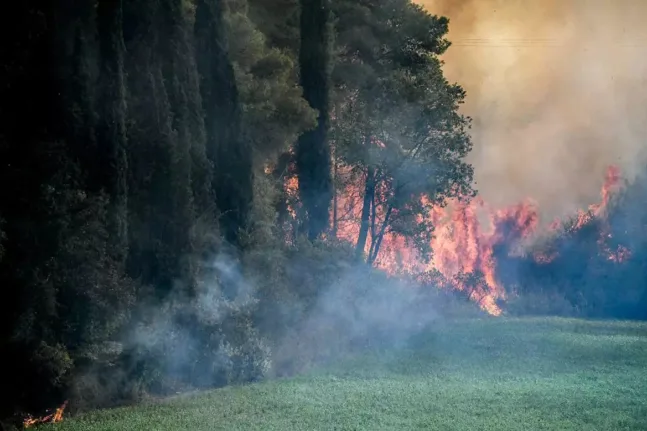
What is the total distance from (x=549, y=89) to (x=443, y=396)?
29.9 m

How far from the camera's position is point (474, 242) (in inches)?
1517

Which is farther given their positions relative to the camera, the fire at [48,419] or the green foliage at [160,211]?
the fire at [48,419]

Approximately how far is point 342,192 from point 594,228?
11649 millimetres

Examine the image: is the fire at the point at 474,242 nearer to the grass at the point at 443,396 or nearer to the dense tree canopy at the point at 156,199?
the dense tree canopy at the point at 156,199

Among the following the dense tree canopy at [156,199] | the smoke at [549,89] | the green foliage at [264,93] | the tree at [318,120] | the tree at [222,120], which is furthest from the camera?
the smoke at [549,89]

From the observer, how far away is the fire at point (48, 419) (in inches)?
456

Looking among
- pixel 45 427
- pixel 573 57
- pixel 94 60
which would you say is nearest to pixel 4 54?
pixel 94 60

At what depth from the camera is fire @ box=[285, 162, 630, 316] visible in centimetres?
3588

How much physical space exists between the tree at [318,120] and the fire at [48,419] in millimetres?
13279

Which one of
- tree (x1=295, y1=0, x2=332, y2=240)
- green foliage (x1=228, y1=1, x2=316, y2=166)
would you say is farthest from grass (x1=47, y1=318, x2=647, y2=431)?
green foliage (x1=228, y1=1, x2=316, y2=166)

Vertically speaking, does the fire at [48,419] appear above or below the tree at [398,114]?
below

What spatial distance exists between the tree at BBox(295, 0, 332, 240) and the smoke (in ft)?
53.4

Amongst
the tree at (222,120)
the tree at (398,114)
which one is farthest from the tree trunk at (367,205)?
the tree at (222,120)

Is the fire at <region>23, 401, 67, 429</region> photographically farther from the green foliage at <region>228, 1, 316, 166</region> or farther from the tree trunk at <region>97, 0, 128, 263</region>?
the green foliage at <region>228, 1, 316, 166</region>
